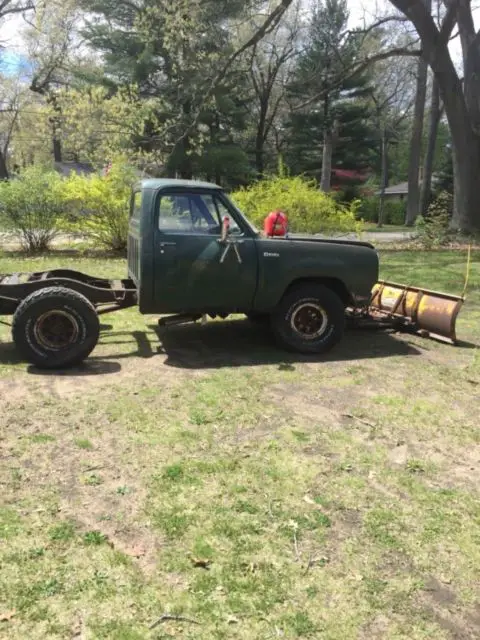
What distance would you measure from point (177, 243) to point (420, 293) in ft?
10.7

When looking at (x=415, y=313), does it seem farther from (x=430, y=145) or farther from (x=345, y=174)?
(x=345, y=174)

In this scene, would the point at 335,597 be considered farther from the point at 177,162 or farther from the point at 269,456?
the point at 177,162

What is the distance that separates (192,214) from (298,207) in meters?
9.10

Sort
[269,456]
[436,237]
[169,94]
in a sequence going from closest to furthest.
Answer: [269,456]
[436,237]
[169,94]

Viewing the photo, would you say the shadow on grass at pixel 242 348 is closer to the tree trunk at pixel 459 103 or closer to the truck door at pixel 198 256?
the truck door at pixel 198 256

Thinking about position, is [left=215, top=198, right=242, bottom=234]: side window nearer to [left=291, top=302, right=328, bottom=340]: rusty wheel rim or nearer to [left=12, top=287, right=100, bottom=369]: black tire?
[left=291, top=302, right=328, bottom=340]: rusty wheel rim

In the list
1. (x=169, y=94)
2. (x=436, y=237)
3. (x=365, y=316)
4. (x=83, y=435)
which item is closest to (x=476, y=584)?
(x=83, y=435)

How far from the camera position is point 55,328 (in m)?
5.77

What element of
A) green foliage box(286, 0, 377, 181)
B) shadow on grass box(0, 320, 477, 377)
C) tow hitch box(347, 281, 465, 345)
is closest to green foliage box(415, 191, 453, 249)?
tow hitch box(347, 281, 465, 345)

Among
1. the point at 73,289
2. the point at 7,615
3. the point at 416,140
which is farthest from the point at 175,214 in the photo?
the point at 416,140

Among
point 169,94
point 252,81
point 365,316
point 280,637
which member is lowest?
point 280,637

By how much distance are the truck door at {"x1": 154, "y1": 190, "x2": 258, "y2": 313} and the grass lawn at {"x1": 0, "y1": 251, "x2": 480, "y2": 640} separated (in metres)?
0.70

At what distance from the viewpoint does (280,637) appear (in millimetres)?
2396

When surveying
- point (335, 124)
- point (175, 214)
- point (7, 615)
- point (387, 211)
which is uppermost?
point (335, 124)
